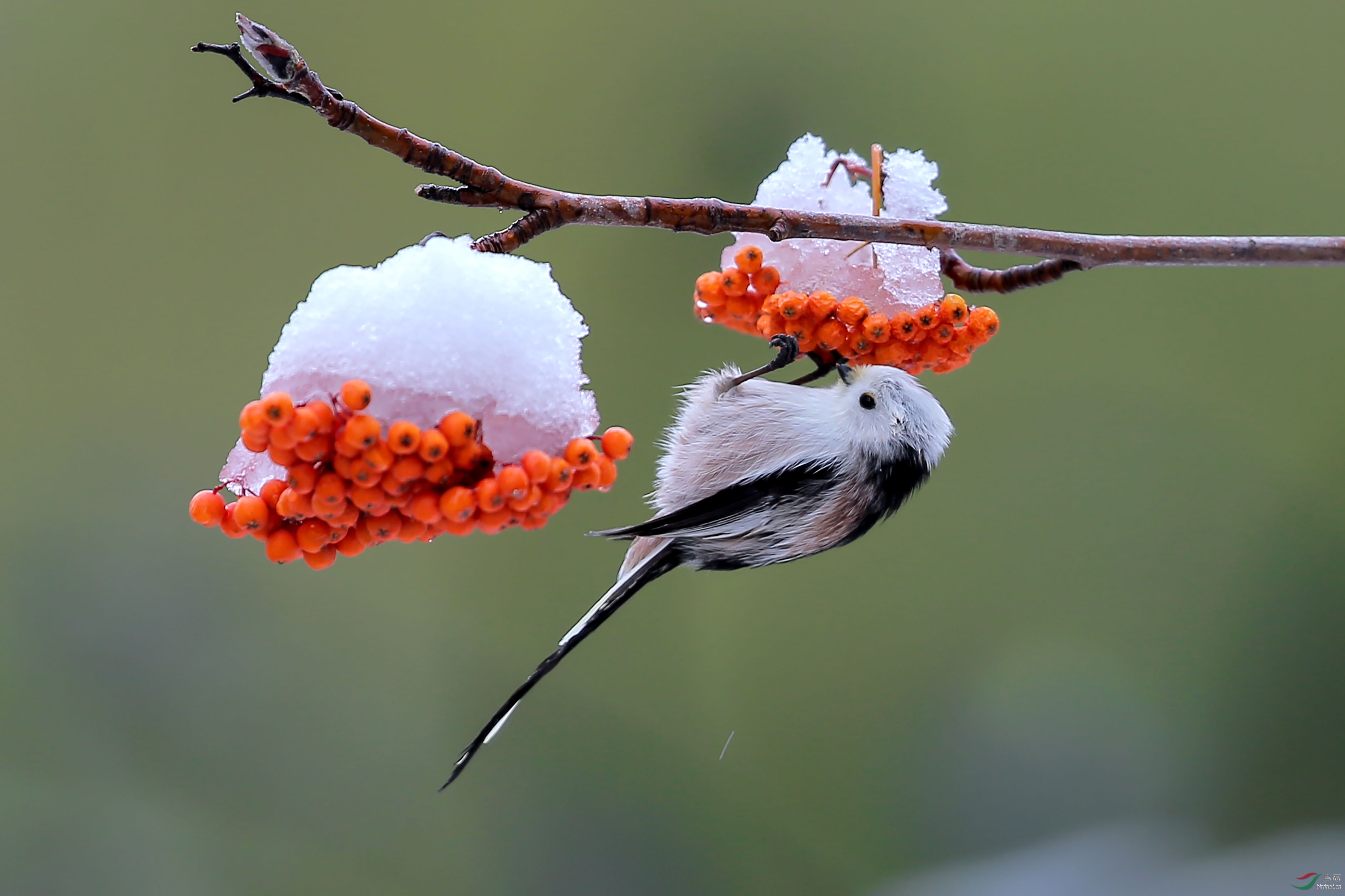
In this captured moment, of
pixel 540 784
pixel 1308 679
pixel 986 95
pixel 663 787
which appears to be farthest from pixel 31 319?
pixel 1308 679

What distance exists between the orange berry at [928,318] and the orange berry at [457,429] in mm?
388

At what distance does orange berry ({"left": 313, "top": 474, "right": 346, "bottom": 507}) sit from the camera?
48 cm

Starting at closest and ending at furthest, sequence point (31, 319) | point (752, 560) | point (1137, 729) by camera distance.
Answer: point (752, 560) → point (31, 319) → point (1137, 729)

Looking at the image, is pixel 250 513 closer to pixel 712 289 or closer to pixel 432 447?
pixel 432 447

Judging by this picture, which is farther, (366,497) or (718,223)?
(718,223)

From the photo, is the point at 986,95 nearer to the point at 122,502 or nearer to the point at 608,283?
the point at 608,283

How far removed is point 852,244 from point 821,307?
125 millimetres

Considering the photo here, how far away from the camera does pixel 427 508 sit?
50 cm

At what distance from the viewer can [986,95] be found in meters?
1.63

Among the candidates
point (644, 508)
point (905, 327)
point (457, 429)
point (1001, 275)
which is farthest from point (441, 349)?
point (644, 508)

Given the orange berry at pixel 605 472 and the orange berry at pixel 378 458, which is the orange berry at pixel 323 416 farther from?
the orange berry at pixel 605 472

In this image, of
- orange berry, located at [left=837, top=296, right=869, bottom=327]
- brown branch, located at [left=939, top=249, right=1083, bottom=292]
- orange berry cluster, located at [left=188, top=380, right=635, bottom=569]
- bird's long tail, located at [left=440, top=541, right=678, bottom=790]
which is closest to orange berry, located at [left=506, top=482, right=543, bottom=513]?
orange berry cluster, located at [left=188, top=380, right=635, bottom=569]

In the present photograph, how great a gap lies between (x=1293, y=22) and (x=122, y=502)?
215cm

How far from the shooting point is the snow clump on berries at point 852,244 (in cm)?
77
